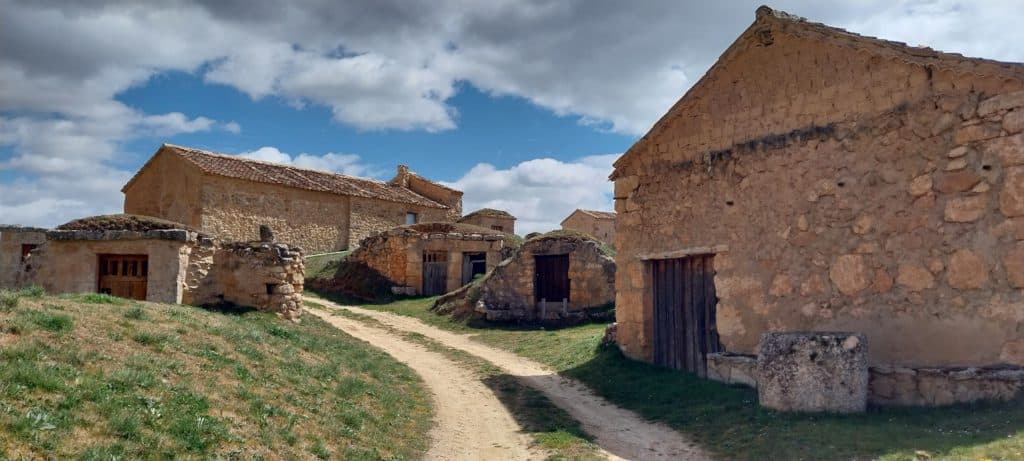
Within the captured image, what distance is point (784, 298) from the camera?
32.6ft

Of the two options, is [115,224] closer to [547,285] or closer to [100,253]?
[100,253]

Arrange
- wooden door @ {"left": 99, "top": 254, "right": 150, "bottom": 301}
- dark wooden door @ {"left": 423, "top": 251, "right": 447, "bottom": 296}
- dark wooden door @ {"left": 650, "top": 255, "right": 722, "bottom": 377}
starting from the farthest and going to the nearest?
dark wooden door @ {"left": 423, "top": 251, "right": 447, "bottom": 296} → wooden door @ {"left": 99, "top": 254, "right": 150, "bottom": 301} → dark wooden door @ {"left": 650, "top": 255, "right": 722, "bottom": 377}

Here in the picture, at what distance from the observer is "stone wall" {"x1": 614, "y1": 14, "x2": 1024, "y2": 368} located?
25.4 feet

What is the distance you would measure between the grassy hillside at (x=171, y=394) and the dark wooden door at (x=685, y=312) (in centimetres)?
458

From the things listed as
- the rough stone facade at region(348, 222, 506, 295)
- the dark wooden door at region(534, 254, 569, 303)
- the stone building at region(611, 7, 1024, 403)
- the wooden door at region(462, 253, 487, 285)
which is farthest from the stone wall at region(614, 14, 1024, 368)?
the wooden door at region(462, 253, 487, 285)

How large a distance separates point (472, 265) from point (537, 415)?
17.2 meters

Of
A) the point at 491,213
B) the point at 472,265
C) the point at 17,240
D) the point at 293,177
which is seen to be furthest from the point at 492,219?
the point at 17,240

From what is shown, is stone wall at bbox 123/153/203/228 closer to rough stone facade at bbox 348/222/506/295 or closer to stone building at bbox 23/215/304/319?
rough stone facade at bbox 348/222/506/295

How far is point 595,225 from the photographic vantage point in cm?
4297

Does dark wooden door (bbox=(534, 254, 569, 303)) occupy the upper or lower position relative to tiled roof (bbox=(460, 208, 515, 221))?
lower

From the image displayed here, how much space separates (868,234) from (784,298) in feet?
5.10

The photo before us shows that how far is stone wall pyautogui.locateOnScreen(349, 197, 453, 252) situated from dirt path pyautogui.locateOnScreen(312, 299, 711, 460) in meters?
20.4

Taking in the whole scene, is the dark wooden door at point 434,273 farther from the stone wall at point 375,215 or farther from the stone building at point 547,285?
the stone wall at point 375,215

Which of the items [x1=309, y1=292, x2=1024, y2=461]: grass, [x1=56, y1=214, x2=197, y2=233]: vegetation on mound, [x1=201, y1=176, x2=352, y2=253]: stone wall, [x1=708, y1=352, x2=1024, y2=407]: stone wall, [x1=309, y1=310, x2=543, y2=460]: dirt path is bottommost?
[x1=309, y1=310, x2=543, y2=460]: dirt path
